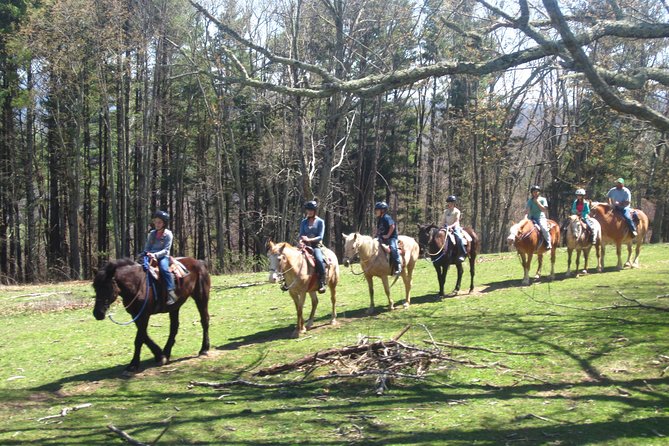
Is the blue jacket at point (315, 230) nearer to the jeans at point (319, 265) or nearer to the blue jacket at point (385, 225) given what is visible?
the jeans at point (319, 265)

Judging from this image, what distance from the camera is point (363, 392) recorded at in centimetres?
830

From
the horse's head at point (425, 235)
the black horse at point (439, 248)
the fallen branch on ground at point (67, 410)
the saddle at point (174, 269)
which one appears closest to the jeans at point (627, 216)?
the black horse at point (439, 248)

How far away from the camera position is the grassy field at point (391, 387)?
672 cm

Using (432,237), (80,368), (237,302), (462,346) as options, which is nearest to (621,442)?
(462,346)

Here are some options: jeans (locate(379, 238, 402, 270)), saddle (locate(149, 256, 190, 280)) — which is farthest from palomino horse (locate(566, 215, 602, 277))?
saddle (locate(149, 256, 190, 280))

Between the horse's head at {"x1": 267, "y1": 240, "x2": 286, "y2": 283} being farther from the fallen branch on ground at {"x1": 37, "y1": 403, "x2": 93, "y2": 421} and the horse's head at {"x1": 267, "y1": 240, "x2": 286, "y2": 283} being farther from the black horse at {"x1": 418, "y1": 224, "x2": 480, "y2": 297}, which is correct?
the black horse at {"x1": 418, "y1": 224, "x2": 480, "y2": 297}

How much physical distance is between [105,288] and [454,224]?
30.8ft

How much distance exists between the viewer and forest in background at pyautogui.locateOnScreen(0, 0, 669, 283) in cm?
2395

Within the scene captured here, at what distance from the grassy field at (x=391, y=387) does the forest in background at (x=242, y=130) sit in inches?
142

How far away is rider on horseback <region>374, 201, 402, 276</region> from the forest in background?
3.65 meters

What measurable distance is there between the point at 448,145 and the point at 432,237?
3164 cm

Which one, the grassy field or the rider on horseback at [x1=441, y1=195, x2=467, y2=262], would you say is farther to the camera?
the rider on horseback at [x1=441, y1=195, x2=467, y2=262]

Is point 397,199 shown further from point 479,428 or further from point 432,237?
point 479,428

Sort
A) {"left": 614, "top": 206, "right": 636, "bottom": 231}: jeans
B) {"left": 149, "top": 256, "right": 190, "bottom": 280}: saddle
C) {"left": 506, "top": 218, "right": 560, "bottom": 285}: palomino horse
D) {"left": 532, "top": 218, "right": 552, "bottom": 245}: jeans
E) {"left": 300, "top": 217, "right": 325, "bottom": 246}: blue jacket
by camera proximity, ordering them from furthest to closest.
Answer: {"left": 614, "top": 206, "right": 636, "bottom": 231}: jeans
{"left": 532, "top": 218, "right": 552, "bottom": 245}: jeans
{"left": 506, "top": 218, "right": 560, "bottom": 285}: palomino horse
{"left": 300, "top": 217, "right": 325, "bottom": 246}: blue jacket
{"left": 149, "top": 256, "right": 190, "bottom": 280}: saddle
